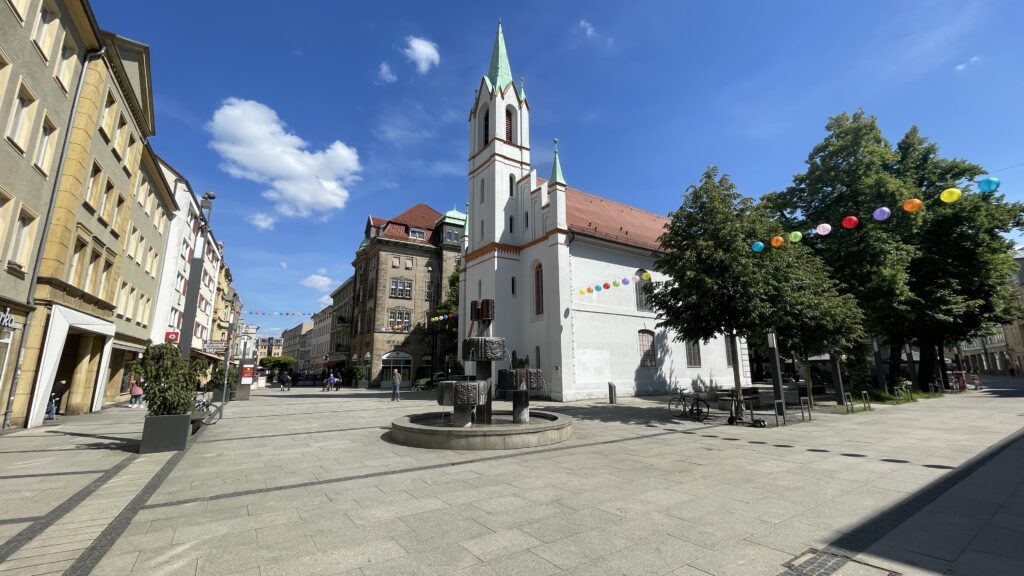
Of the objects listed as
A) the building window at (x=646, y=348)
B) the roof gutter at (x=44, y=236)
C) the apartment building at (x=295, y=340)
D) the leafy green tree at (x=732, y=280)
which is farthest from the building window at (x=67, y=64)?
the apartment building at (x=295, y=340)

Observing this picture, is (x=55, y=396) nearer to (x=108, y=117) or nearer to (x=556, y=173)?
(x=108, y=117)

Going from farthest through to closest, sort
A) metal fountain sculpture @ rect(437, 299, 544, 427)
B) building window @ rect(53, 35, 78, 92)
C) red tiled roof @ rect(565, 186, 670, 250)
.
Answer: red tiled roof @ rect(565, 186, 670, 250)
building window @ rect(53, 35, 78, 92)
metal fountain sculpture @ rect(437, 299, 544, 427)

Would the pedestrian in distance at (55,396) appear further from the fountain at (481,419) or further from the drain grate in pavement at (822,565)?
the drain grate in pavement at (822,565)

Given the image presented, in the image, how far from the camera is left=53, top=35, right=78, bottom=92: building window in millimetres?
13258

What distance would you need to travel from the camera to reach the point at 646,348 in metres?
28.9

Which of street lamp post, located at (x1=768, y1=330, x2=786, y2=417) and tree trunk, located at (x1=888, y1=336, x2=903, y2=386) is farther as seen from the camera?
tree trunk, located at (x1=888, y1=336, x2=903, y2=386)

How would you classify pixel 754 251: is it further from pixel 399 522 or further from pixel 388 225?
pixel 388 225

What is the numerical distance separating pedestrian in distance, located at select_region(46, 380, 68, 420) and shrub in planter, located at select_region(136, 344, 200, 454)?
9.65m

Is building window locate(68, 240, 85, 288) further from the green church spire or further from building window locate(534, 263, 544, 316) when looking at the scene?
the green church spire

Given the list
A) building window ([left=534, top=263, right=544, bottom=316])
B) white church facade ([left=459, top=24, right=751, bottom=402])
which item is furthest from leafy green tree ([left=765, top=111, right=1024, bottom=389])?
building window ([left=534, top=263, right=544, bottom=316])

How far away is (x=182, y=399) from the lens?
32.4 feet

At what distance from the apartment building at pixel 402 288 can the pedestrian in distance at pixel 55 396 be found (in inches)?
1053

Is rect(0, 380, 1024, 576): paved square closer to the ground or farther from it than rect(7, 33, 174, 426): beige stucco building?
closer to the ground

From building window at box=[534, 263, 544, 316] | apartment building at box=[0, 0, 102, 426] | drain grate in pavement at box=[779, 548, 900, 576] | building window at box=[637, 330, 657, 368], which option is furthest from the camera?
building window at box=[637, 330, 657, 368]
